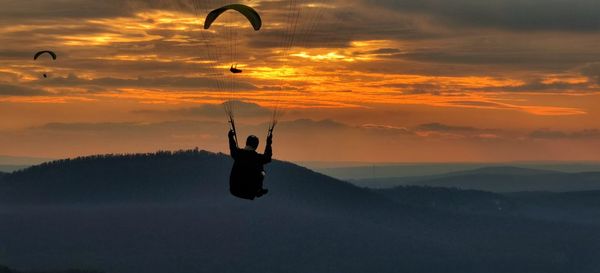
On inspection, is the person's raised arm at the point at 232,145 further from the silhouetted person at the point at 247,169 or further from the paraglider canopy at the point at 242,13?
the paraglider canopy at the point at 242,13

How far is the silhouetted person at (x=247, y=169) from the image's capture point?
41.4 m

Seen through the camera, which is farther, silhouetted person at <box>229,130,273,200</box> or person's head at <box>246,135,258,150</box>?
person's head at <box>246,135,258,150</box>

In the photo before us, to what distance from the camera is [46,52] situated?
6906 cm

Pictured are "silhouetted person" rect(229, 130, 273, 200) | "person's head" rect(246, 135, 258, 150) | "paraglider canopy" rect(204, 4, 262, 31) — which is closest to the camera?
"silhouetted person" rect(229, 130, 273, 200)

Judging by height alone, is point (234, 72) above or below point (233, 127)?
above

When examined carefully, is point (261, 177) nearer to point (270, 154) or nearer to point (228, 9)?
point (270, 154)

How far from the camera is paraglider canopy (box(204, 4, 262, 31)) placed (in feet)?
138

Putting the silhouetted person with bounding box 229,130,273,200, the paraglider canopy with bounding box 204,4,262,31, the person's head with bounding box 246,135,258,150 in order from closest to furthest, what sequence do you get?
the silhouetted person with bounding box 229,130,273,200 → the paraglider canopy with bounding box 204,4,262,31 → the person's head with bounding box 246,135,258,150

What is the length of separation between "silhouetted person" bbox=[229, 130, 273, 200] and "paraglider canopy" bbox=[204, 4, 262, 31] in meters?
5.29

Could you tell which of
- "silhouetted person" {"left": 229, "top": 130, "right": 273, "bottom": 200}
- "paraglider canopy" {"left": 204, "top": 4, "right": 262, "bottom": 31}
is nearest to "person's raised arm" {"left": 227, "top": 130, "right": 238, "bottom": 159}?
"silhouetted person" {"left": 229, "top": 130, "right": 273, "bottom": 200}

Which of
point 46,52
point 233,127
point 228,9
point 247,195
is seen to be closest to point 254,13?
point 228,9

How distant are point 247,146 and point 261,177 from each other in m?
1.59

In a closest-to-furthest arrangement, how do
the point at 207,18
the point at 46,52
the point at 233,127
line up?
the point at 233,127
the point at 207,18
the point at 46,52

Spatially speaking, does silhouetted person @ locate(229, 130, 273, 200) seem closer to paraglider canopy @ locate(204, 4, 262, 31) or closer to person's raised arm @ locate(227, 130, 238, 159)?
person's raised arm @ locate(227, 130, 238, 159)
